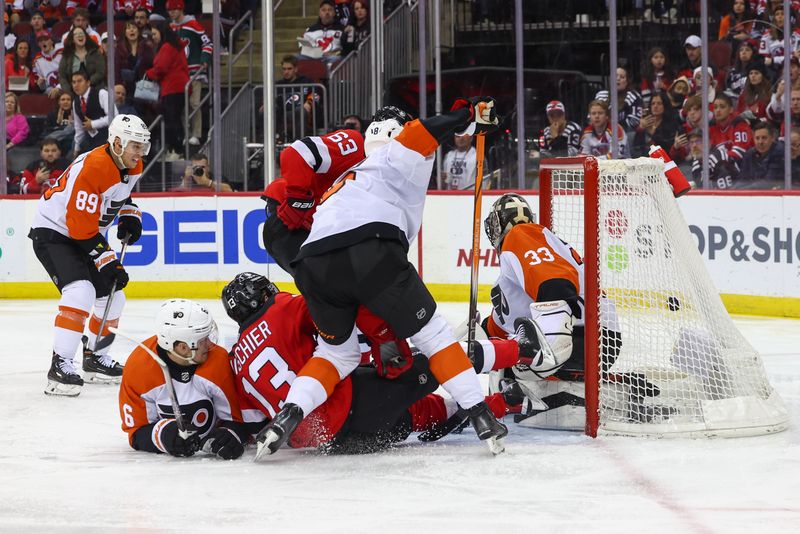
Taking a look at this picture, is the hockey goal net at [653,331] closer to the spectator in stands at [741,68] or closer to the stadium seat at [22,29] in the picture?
the spectator in stands at [741,68]

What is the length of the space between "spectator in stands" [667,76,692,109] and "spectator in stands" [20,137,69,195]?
4.33 meters

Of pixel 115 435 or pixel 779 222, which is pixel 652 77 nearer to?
pixel 779 222

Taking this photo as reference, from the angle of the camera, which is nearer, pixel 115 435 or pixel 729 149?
pixel 115 435

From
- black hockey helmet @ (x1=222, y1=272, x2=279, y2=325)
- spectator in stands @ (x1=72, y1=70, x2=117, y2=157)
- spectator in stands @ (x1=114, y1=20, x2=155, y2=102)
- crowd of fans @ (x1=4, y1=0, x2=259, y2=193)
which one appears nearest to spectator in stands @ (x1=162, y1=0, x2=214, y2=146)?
crowd of fans @ (x1=4, y1=0, x2=259, y2=193)

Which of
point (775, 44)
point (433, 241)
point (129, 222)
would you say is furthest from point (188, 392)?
point (775, 44)

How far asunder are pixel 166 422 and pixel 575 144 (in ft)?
16.9

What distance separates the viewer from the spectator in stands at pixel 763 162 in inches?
286

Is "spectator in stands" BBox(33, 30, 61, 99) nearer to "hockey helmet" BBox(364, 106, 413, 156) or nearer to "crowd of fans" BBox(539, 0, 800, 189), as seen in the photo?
"crowd of fans" BBox(539, 0, 800, 189)

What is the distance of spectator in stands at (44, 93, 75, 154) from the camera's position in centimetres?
850

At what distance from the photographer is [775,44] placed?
7.59 meters

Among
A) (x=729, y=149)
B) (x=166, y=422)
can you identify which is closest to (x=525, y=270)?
(x=166, y=422)

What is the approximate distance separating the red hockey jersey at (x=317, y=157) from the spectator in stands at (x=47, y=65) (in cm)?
503

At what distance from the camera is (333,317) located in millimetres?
3230

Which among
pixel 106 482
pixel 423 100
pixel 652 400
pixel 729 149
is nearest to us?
pixel 106 482
